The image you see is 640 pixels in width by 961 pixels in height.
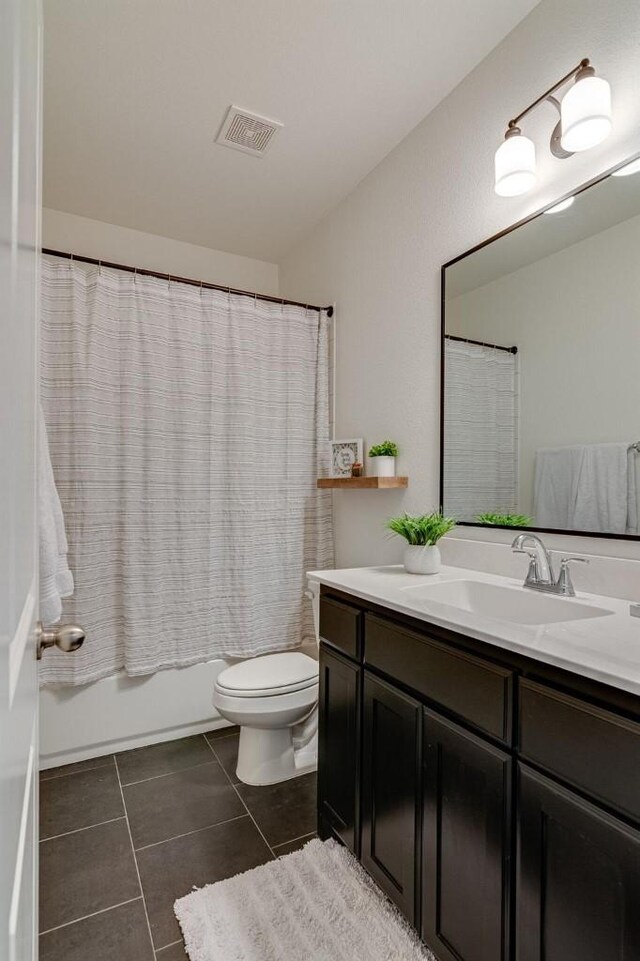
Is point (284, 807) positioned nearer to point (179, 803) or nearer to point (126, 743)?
point (179, 803)

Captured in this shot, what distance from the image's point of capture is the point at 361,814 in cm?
143

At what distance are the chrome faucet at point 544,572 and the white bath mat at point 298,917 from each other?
96cm

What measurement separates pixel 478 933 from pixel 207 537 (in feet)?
5.70

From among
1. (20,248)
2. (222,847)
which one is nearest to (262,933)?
(222,847)

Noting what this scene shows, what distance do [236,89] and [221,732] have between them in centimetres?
278

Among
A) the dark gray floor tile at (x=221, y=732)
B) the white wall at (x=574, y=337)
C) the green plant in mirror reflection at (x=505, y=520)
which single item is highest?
the white wall at (x=574, y=337)

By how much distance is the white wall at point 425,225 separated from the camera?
4.49 ft

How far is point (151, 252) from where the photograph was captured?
2861 mm

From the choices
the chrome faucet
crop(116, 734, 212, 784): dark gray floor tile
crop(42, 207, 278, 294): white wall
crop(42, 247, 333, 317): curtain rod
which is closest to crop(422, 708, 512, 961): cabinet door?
the chrome faucet

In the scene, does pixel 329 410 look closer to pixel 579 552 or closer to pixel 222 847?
pixel 579 552

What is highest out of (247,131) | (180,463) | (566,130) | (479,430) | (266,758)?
(247,131)

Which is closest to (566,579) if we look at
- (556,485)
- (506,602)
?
(506,602)

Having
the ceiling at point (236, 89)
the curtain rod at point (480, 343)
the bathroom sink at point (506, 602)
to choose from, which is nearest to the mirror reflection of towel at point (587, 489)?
the bathroom sink at point (506, 602)

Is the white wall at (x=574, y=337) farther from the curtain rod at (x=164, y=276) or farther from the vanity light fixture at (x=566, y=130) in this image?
the curtain rod at (x=164, y=276)
